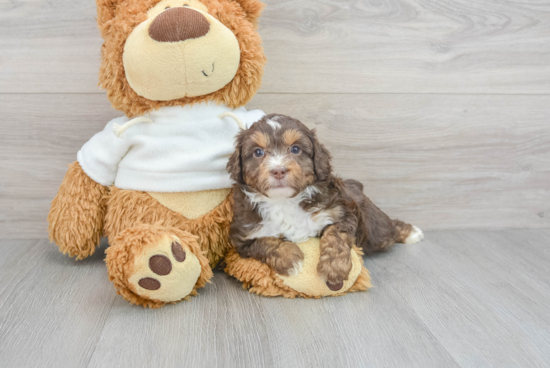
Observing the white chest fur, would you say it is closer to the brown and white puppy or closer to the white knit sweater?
the brown and white puppy

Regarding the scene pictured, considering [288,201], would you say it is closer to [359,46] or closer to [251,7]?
[251,7]

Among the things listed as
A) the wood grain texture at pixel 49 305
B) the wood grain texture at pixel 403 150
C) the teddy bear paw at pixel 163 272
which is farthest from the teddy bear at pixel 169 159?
the wood grain texture at pixel 403 150

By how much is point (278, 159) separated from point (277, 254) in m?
0.31

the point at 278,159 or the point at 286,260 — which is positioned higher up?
the point at 278,159

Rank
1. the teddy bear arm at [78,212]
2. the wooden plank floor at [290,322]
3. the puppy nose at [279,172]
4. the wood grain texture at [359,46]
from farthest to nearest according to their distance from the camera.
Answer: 1. the wood grain texture at [359,46]
2. the teddy bear arm at [78,212]
3. the puppy nose at [279,172]
4. the wooden plank floor at [290,322]

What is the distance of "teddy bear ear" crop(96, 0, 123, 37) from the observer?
151cm

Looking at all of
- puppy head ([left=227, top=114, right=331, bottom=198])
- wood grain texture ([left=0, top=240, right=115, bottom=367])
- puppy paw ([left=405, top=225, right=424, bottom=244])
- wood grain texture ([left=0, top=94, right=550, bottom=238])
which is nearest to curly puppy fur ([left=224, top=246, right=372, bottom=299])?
puppy head ([left=227, top=114, right=331, bottom=198])

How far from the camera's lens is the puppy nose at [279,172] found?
1.29 metres

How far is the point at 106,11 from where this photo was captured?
152 centimetres

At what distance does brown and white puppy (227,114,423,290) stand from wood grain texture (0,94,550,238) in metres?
0.53

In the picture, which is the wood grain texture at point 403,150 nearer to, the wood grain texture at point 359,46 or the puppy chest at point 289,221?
the wood grain texture at point 359,46

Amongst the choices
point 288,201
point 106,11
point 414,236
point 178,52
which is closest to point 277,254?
point 288,201

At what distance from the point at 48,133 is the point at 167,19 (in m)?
0.90

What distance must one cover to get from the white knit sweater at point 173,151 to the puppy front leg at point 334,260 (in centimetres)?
42
